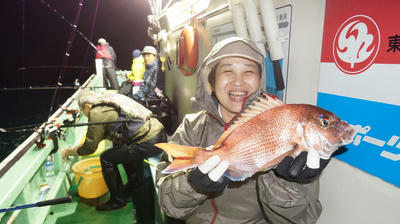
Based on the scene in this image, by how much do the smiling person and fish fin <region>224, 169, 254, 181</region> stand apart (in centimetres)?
4

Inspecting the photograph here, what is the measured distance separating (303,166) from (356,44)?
85cm

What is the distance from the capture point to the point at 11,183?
6.73ft

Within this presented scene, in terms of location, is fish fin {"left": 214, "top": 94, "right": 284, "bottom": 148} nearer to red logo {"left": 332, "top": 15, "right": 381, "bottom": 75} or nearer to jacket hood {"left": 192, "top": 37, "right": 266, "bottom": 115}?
jacket hood {"left": 192, "top": 37, "right": 266, "bottom": 115}

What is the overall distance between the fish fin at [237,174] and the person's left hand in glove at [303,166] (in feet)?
0.57

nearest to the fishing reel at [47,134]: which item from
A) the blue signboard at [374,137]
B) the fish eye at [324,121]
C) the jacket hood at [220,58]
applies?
the jacket hood at [220,58]

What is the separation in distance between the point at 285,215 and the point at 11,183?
248cm

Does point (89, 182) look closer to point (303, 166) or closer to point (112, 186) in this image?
point (112, 186)

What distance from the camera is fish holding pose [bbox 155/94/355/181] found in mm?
1009

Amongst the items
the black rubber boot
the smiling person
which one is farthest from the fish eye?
the black rubber boot

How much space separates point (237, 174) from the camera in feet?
3.85

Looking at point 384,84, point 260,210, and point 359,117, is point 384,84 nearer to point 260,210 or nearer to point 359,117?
point 359,117

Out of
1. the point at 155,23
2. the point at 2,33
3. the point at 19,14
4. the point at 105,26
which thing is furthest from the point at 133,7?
the point at 155,23

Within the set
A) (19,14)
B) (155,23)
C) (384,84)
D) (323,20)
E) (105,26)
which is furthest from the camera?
(105,26)

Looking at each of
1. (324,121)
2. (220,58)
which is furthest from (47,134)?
(324,121)
